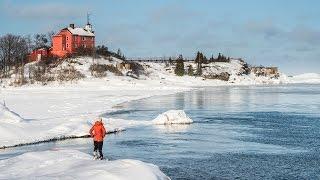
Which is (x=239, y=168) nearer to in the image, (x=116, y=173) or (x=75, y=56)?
(x=116, y=173)

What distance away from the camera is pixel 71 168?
23.3 metres

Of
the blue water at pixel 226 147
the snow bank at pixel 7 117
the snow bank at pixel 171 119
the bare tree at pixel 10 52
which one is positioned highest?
the bare tree at pixel 10 52

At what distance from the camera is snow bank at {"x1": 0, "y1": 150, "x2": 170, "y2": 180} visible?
21047 millimetres

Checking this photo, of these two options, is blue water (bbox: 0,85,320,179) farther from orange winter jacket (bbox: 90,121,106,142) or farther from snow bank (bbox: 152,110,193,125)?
orange winter jacket (bbox: 90,121,106,142)

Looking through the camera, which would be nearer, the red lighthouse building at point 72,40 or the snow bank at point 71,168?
the snow bank at point 71,168

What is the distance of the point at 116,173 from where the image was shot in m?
20.8

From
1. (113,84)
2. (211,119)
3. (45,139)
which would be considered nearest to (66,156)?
(45,139)

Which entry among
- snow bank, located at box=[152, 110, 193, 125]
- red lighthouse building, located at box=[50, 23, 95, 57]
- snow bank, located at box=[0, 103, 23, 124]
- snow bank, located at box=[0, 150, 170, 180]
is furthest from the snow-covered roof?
snow bank, located at box=[0, 150, 170, 180]

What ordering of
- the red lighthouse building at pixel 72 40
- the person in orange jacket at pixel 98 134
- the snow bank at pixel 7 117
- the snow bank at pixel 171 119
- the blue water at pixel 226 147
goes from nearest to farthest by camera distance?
1. the blue water at pixel 226 147
2. the person in orange jacket at pixel 98 134
3. the snow bank at pixel 7 117
4. the snow bank at pixel 171 119
5. the red lighthouse building at pixel 72 40

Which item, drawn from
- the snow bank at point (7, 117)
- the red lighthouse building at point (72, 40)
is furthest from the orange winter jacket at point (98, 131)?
the red lighthouse building at point (72, 40)

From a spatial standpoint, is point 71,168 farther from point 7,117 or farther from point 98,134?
point 7,117

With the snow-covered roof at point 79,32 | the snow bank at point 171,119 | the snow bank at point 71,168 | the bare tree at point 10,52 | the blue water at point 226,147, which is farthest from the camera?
the bare tree at point 10,52

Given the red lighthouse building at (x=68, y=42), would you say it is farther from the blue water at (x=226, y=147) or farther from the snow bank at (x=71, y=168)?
the snow bank at (x=71, y=168)

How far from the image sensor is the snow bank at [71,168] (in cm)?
2105
